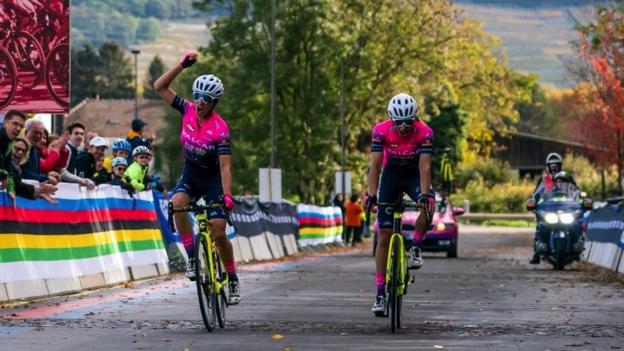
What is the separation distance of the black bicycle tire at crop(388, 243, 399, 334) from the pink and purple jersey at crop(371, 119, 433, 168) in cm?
93

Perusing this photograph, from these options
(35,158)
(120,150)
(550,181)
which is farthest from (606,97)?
(35,158)

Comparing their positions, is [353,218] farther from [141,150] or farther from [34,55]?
[34,55]

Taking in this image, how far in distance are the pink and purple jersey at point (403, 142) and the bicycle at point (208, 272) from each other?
63.9 inches

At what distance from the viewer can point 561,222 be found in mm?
29016

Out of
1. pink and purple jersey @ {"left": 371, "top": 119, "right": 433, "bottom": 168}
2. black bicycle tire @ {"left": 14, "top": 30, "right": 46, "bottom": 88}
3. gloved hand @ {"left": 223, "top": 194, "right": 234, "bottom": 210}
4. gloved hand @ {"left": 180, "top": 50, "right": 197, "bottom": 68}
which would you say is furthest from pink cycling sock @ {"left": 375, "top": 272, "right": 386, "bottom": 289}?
black bicycle tire @ {"left": 14, "top": 30, "right": 46, "bottom": 88}

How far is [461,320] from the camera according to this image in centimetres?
1559

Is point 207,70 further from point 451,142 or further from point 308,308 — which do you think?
point 308,308

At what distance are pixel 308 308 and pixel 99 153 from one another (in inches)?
252

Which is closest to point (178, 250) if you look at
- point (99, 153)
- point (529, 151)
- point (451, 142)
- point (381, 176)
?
point (99, 153)

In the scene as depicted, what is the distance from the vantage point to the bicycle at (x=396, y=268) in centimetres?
1435

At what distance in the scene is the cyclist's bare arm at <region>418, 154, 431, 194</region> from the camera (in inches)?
591

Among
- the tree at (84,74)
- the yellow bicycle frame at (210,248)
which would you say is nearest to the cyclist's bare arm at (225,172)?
the yellow bicycle frame at (210,248)

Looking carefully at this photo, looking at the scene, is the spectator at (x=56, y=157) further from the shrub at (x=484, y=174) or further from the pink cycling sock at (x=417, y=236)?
the shrub at (x=484, y=174)

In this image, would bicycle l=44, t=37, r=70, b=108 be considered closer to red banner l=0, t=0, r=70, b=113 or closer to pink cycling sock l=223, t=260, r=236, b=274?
red banner l=0, t=0, r=70, b=113
